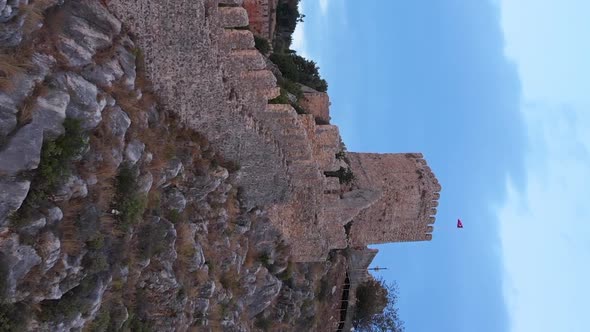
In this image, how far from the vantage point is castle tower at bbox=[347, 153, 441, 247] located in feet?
63.6

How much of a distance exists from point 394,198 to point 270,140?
5454 millimetres

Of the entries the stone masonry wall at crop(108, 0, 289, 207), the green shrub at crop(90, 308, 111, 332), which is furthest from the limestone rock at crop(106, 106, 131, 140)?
the green shrub at crop(90, 308, 111, 332)

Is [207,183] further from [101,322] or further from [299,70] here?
[299,70]

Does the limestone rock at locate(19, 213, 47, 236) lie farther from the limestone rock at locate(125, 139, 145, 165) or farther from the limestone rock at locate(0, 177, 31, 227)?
the limestone rock at locate(125, 139, 145, 165)

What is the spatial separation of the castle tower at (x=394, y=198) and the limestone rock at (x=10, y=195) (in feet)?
35.8

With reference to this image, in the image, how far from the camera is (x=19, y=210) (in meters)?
10.0

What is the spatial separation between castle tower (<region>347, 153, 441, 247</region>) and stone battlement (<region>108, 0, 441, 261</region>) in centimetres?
3

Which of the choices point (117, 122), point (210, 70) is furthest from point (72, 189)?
point (210, 70)

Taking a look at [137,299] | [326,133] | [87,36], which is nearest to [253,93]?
[326,133]

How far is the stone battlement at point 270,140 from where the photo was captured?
1349 centimetres

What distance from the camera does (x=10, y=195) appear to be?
9758 mm

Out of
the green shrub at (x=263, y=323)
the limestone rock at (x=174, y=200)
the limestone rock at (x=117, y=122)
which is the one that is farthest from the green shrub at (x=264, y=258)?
the limestone rock at (x=117, y=122)

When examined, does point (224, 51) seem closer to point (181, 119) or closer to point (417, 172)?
point (181, 119)

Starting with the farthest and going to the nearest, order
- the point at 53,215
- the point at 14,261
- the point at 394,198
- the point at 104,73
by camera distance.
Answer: the point at 394,198, the point at 104,73, the point at 53,215, the point at 14,261
